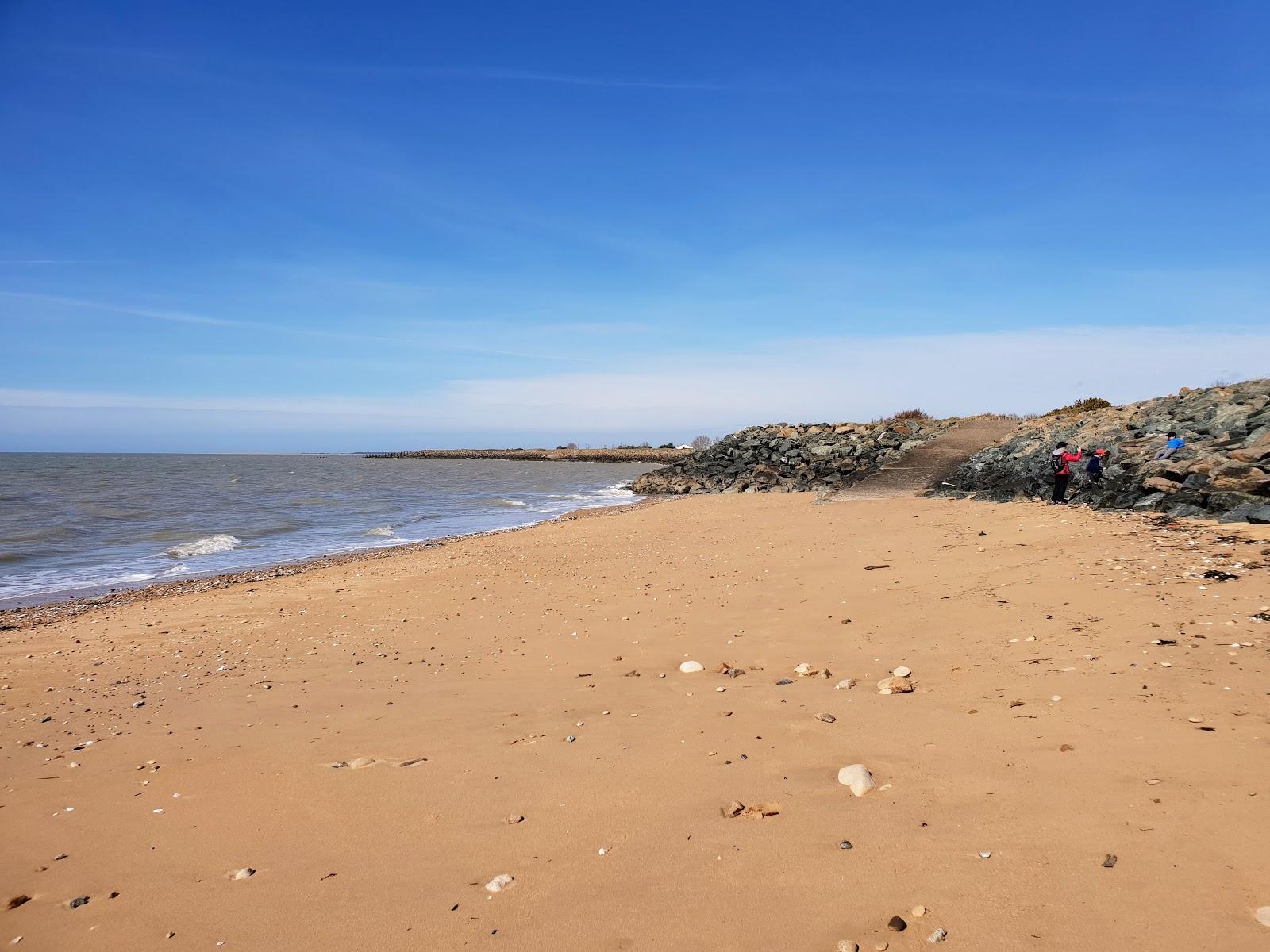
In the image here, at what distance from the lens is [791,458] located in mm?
31484

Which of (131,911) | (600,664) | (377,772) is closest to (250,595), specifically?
(600,664)

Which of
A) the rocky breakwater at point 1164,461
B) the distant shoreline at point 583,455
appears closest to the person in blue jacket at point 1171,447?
the rocky breakwater at point 1164,461

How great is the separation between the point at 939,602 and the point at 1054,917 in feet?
16.5

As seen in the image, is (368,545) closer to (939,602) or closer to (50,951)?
(939,602)

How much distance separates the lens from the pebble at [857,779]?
362 centimetres

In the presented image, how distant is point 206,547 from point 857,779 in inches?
727

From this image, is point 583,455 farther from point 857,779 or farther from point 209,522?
point 857,779

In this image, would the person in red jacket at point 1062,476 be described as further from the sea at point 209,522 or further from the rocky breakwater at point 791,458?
the sea at point 209,522

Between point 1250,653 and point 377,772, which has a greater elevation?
point 1250,653

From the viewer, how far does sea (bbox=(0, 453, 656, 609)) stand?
15055mm

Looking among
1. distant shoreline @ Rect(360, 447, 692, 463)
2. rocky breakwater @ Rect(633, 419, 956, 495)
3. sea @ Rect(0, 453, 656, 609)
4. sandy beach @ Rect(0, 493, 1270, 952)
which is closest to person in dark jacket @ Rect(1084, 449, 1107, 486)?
sandy beach @ Rect(0, 493, 1270, 952)

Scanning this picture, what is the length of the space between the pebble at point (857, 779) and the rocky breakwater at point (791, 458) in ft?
68.8

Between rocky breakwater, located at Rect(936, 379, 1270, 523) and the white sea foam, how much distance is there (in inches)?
695

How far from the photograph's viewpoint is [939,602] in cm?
732
